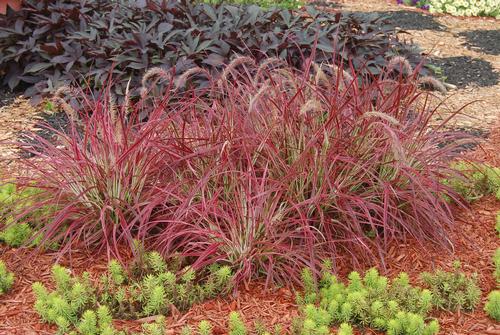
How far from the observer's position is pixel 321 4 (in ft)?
34.7

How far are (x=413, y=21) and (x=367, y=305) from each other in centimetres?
736

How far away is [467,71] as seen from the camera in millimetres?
7070

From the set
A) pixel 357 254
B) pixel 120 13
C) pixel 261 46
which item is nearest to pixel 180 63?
pixel 261 46

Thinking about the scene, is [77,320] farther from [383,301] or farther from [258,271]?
[383,301]

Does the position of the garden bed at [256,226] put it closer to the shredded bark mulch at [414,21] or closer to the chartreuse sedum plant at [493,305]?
the chartreuse sedum plant at [493,305]

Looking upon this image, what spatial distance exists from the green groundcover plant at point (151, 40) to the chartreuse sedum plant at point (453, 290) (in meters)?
2.67

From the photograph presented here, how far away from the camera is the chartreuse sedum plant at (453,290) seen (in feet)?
9.95

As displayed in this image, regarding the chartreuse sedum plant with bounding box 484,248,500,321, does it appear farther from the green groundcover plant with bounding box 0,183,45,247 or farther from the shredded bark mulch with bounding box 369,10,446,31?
the shredded bark mulch with bounding box 369,10,446,31

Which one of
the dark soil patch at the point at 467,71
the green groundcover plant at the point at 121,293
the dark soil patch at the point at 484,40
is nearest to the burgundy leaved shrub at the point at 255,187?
the green groundcover plant at the point at 121,293

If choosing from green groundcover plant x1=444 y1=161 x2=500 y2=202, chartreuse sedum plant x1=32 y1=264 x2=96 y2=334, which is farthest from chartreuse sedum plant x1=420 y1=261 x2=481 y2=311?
chartreuse sedum plant x1=32 y1=264 x2=96 y2=334

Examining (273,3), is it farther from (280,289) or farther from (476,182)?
(280,289)

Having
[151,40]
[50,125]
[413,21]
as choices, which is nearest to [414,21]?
[413,21]

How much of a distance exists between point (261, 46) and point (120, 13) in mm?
1567

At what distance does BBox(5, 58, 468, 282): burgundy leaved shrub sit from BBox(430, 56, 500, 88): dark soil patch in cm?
327
